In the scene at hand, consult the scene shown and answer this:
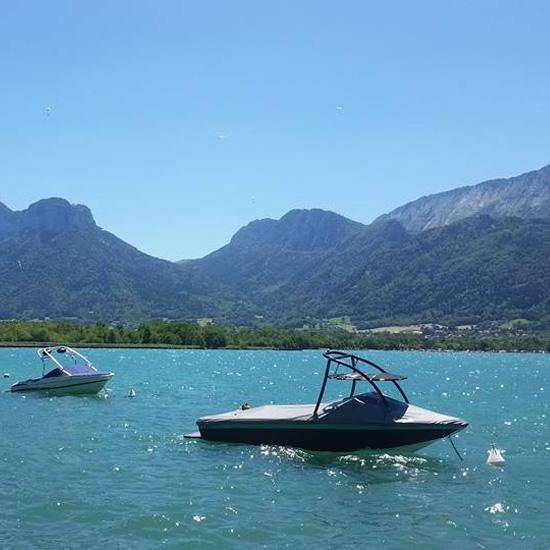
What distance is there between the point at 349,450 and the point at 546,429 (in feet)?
67.6

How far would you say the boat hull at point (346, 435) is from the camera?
32.4m

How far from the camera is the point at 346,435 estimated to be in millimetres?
32781

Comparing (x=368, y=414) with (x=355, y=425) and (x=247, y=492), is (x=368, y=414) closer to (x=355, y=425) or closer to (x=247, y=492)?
(x=355, y=425)

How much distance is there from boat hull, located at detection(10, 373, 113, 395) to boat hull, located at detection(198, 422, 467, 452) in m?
30.4

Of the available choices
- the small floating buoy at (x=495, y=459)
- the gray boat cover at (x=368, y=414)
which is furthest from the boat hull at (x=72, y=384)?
the small floating buoy at (x=495, y=459)

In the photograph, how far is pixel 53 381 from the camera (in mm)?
61938

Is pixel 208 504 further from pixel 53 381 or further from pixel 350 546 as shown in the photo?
pixel 53 381

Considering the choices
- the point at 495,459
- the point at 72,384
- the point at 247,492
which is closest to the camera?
the point at 247,492

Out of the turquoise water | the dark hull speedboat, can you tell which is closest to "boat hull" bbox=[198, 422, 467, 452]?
the dark hull speedboat

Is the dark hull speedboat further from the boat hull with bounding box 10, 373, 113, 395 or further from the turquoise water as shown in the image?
the boat hull with bounding box 10, 373, 113, 395

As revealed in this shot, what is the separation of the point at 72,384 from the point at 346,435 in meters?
34.9

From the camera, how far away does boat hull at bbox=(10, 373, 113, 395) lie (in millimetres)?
61688

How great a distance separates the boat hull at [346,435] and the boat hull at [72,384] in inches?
A: 1198

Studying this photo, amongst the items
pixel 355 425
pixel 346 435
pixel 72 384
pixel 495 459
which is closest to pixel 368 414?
pixel 355 425
